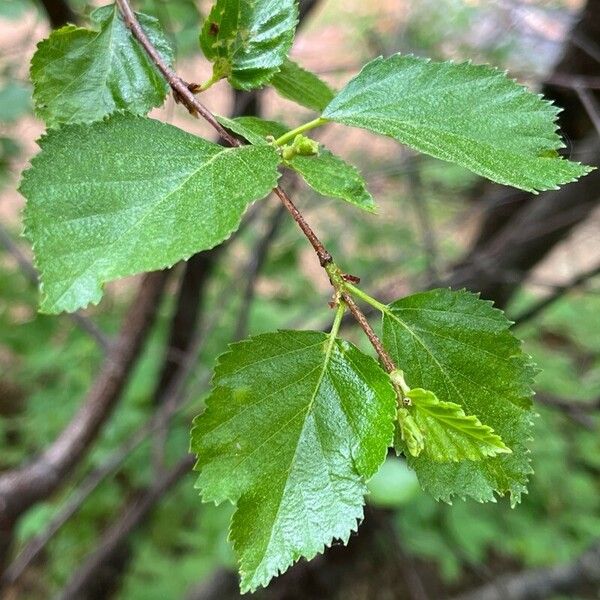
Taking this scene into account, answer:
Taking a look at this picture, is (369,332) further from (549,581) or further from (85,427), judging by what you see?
(549,581)

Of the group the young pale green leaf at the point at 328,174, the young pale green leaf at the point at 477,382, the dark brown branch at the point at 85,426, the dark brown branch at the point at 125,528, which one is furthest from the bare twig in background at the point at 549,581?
the young pale green leaf at the point at 328,174

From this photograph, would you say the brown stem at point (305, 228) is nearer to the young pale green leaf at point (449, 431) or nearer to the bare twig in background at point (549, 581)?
the young pale green leaf at point (449, 431)

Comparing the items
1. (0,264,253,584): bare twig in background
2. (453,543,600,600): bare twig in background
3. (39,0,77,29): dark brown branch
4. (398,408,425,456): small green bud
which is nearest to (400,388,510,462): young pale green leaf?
(398,408,425,456): small green bud

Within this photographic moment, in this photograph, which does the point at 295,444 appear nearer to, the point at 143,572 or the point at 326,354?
the point at 326,354

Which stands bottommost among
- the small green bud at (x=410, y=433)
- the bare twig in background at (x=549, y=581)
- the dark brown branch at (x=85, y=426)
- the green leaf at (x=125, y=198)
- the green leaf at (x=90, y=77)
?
the bare twig in background at (x=549, y=581)

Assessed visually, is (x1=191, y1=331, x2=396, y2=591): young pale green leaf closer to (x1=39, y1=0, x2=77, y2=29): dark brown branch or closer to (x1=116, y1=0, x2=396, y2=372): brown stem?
(x1=116, y1=0, x2=396, y2=372): brown stem

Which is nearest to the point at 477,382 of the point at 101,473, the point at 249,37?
the point at 249,37
